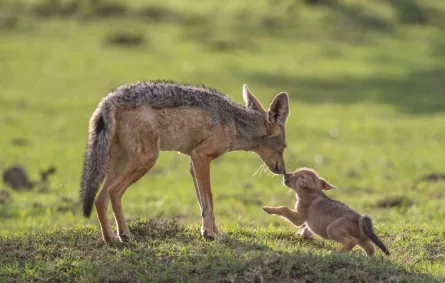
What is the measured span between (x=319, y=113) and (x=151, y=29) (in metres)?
12.5

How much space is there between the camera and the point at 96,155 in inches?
349

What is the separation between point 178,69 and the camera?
2983cm

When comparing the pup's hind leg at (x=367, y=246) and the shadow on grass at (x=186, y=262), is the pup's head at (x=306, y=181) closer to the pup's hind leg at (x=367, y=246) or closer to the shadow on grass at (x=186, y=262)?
the shadow on grass at (x=186, y=262)

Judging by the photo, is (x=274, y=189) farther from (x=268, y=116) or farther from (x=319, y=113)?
(x=319, y=113)

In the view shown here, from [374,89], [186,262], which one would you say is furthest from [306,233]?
[374,89]

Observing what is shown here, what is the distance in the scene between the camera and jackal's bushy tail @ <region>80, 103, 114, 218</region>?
870 cm

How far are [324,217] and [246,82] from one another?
19.9m

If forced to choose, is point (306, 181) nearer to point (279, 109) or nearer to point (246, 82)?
point (279, 109)

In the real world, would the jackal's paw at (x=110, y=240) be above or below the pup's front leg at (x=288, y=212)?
above

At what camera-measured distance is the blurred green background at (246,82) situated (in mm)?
15242

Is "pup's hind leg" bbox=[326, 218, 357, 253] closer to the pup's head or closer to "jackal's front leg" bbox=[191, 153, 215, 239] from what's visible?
the pup's head

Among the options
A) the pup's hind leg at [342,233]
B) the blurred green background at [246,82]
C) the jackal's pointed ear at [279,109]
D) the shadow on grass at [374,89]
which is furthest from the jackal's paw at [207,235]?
the shadow on grass at [374,89]

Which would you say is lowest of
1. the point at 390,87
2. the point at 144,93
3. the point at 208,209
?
the point at 390,87

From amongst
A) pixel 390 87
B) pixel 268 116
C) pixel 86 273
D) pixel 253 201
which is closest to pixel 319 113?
pixel 390 87
